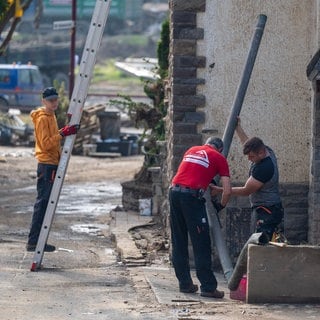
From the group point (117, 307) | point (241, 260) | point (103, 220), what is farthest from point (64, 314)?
point (103, 220)

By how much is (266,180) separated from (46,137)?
9.44 ft

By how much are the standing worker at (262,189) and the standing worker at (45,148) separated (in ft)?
7.93

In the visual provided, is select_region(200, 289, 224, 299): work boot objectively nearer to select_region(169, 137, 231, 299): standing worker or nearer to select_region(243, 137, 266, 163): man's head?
select_region(169, 137, 231, 299): standing worker

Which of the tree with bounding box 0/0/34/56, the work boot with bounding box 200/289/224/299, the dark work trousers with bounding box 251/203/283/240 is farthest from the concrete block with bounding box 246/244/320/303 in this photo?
the tree with bounding box 0/0/34/56

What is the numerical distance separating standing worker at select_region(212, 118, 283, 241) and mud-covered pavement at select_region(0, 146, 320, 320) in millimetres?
870

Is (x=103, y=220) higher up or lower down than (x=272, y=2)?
lower down

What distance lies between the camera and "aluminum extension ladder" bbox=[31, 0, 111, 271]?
11930mm

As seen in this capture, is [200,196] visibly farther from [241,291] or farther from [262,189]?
[241,291]

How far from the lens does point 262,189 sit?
37.7 feet

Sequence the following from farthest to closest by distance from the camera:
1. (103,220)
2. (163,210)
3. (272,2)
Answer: (103,220) < (163,210) < (272,2)

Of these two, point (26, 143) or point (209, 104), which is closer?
point (209, 104)

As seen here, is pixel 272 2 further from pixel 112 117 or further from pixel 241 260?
pixel 112 117

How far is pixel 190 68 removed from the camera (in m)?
12.8

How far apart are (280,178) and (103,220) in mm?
5008
